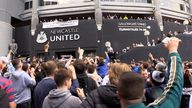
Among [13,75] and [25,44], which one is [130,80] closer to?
[13,75]

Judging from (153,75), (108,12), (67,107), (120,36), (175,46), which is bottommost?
(67,107)

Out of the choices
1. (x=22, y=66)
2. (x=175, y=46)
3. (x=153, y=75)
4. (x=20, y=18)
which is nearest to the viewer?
(x=175, y=46)

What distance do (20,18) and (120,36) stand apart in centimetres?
1626

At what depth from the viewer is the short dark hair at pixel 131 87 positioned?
7.68 feet

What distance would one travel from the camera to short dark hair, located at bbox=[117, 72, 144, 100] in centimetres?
234

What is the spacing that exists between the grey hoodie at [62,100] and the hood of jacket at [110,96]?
0.65 m

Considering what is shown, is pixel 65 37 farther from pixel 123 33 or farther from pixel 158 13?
pixel 158 13

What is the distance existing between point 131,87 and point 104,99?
1.46 metres

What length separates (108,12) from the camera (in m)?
40.5

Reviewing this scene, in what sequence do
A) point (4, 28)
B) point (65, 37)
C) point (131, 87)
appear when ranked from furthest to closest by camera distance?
point (4, 28) < point (65, 37) < point (131, 87)

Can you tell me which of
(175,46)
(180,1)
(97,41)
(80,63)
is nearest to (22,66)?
(80,63)

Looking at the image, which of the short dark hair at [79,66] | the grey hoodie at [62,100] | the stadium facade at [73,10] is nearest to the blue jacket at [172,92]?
the grey hoodie at [62,100]

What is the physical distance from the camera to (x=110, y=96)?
375cm

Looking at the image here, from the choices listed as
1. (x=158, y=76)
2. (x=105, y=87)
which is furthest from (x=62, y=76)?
(x=158, y=76)
